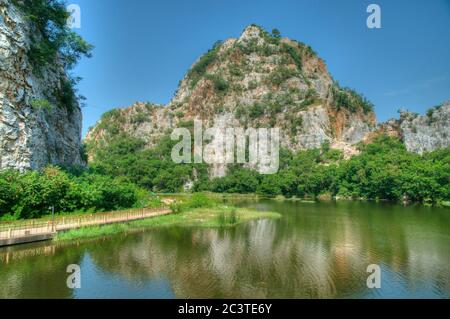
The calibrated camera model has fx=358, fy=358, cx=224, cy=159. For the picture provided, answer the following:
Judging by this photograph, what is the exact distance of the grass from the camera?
31.9 metres

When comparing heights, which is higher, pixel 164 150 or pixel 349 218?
pixel 164 150

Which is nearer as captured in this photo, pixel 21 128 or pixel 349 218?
pixel 21 128

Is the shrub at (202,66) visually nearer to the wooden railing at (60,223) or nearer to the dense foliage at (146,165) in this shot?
the dense foliage at (146,165)

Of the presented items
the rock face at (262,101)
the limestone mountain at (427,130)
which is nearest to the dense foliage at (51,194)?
the rock face at (262,101)

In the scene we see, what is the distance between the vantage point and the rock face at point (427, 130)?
109650 mm

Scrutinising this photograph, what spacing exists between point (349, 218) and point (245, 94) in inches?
4388

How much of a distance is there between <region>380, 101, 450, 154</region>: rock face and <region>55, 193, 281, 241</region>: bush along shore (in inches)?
3243

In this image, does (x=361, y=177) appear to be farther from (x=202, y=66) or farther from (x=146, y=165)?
(x=202, y=66)

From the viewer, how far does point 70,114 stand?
60.0 m

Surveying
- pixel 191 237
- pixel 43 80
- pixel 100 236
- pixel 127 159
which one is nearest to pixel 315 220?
pixel 191 237

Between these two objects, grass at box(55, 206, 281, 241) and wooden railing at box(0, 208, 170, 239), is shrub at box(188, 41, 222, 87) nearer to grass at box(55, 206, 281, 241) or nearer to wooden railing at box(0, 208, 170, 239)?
grass at box(55, 206, 281, 241)

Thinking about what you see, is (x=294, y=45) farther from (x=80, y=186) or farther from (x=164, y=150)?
(x=80, y=186)
